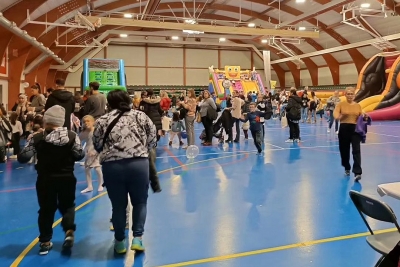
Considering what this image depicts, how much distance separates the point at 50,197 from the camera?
10.2 feet

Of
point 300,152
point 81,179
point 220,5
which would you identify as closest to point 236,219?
point 81,179

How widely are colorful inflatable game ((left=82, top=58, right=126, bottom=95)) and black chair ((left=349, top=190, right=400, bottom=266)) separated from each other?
11.3 metres

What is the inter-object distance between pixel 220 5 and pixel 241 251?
74.7 ft

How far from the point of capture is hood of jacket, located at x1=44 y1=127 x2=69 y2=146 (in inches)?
118

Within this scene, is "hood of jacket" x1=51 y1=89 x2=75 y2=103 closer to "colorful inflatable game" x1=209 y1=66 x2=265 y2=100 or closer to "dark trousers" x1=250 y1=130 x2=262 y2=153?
"dark trousers" x1=250 y1=130 x2=262 y2=153

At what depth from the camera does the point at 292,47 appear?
1252 inches

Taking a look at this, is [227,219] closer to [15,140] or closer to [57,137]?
[57,137]

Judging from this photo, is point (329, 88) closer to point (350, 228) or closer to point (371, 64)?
point (371, 64)

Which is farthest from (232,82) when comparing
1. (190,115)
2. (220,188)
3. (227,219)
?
(227,219)

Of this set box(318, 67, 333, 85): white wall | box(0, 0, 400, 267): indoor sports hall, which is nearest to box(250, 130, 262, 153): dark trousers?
box(0, 0, 400, 267): indoor sports hall

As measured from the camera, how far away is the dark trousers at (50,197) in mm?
3080

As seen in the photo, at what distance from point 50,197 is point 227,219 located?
1787 millimetres

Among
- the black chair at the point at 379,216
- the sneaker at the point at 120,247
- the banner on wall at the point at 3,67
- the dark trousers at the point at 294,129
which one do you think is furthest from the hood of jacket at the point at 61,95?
the banner on wall at the point at 3,67

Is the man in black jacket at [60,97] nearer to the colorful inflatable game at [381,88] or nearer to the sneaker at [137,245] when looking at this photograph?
the sneaker at [137,245]
